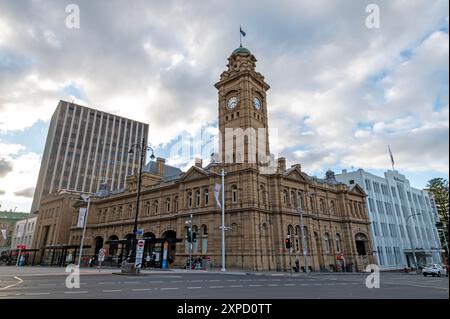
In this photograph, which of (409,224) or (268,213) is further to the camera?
(409,224)

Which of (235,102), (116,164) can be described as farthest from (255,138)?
(116,164)

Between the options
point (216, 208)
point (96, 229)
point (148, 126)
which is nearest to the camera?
point (216, 208)

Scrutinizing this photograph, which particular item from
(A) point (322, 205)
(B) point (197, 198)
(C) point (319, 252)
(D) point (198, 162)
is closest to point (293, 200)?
(A) point (322, 205)

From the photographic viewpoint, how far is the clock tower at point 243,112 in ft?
146

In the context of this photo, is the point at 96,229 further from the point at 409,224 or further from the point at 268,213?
the point at 409,224

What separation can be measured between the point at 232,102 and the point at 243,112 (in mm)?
4255

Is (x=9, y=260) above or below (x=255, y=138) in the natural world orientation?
below

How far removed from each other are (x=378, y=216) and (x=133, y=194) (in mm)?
51151

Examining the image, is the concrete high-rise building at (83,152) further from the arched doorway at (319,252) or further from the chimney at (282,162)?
the arched doorway at (319,252)

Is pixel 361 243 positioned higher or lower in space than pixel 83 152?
lower

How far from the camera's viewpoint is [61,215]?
6625cm

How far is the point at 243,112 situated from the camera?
45.9 m

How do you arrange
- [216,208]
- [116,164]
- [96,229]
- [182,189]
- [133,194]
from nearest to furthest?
1. [216,208]
2. [182,189]
3. [133,194]
4. [96,229]
5. [116,164]

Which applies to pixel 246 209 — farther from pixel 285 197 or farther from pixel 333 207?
pixel 333 207
